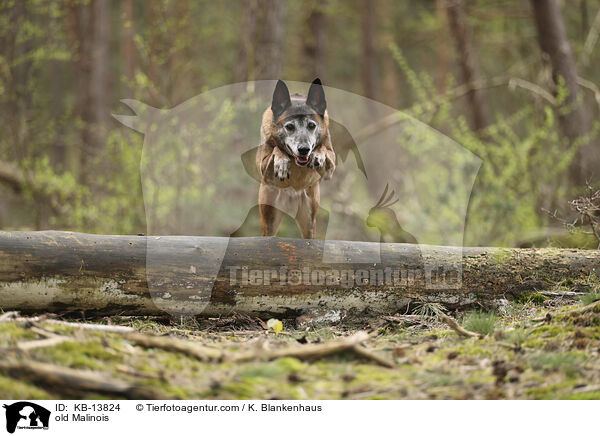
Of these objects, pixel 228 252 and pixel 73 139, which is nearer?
pixel 228 252

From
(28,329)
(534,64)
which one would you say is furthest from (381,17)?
(28,329)

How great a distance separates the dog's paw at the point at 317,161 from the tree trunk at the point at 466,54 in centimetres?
835

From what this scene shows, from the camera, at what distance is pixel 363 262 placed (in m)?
4.76

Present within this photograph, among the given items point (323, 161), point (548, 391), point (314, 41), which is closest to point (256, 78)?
point (323, 161)

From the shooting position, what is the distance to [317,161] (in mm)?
4977

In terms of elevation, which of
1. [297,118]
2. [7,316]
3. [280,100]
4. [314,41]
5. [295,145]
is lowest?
[7,316]

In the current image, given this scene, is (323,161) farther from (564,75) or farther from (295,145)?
(564,75)

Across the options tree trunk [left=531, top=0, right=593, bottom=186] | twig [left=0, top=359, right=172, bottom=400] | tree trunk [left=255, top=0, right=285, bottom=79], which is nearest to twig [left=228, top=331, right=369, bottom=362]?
twig [left=0, top=359, right=172, bottom=400]

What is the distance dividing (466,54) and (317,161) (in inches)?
353

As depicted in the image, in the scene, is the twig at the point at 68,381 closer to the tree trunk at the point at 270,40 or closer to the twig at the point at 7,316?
the twig at the point at 7,316

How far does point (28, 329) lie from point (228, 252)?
1728 mm

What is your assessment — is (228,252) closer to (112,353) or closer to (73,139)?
(112,353)
